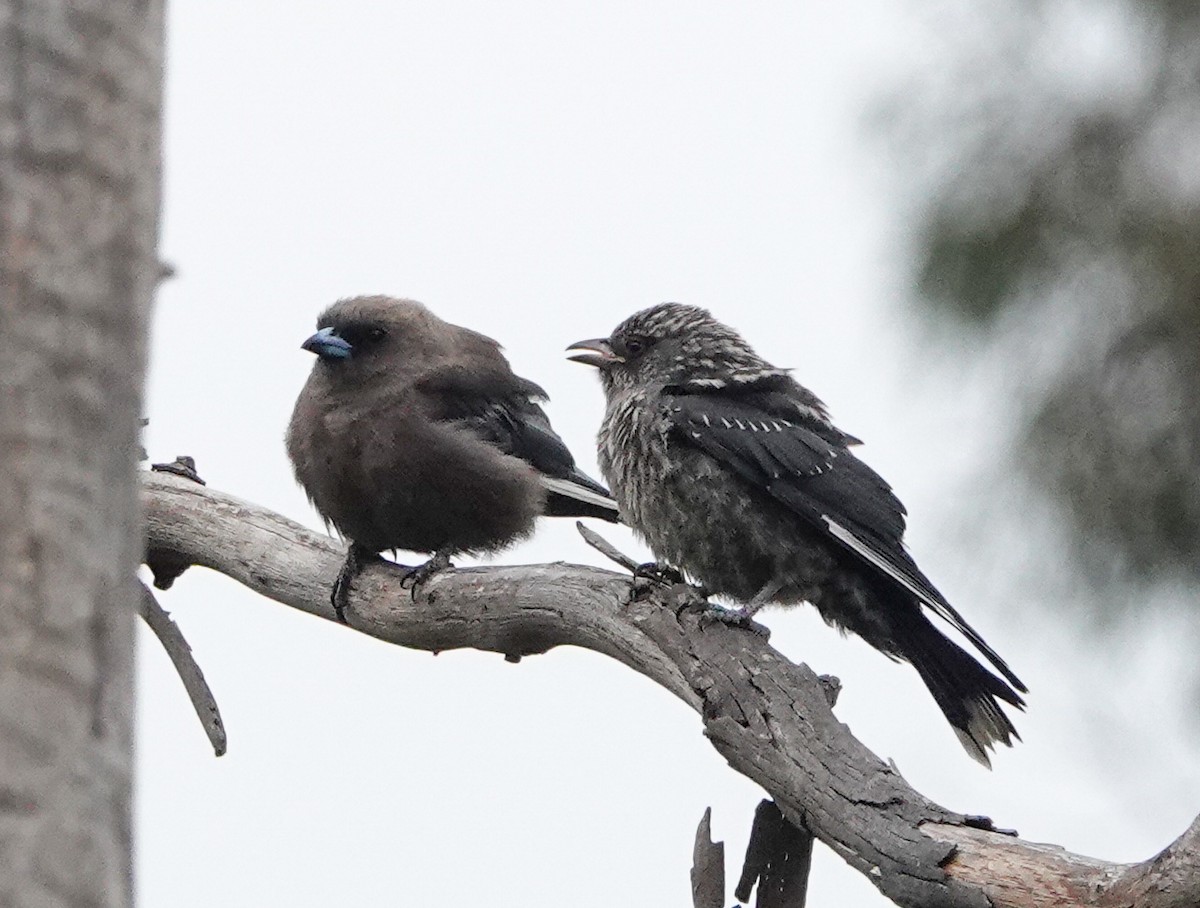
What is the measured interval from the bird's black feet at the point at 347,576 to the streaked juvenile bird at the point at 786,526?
2.81ft

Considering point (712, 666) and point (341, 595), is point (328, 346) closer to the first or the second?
point (341, 595)

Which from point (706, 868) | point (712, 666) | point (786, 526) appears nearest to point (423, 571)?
point (786, 526)

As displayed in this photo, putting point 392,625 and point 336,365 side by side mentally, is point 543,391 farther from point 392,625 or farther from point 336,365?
point 392,625

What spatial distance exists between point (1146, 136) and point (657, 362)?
5.80 feet

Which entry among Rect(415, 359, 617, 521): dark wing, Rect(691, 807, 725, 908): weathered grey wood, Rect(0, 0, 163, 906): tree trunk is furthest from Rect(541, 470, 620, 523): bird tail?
Rect(0, 0, 163, 906): tree trunk

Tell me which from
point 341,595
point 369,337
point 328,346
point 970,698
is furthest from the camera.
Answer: point 369,337

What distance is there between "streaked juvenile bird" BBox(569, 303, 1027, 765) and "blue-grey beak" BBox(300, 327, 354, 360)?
109 centimetres

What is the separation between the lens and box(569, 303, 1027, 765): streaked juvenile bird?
16.5ft

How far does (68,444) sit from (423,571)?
3555mm

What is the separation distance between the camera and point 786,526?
5.16 metres

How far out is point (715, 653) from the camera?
162 inches

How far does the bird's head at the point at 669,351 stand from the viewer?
225 inches

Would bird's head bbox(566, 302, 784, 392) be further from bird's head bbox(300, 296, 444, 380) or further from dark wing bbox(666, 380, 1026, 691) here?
bird's head bbox(300, 296, 444, 380)

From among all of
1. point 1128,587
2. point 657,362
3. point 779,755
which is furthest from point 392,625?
point 1128,587
